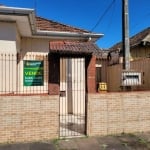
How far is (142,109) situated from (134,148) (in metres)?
2.00

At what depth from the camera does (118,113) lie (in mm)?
8906

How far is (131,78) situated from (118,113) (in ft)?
6.76

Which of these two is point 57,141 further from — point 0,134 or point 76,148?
point 0,134

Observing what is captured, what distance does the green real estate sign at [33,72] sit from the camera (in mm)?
11203

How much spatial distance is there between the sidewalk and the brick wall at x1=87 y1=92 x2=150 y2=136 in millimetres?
386

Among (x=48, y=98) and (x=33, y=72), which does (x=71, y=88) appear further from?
(x=48, y=98)

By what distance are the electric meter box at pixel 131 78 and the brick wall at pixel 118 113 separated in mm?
1226

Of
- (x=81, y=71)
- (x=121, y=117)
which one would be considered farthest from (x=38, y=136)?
(x=81, y=71)

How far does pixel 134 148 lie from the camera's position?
7547mm

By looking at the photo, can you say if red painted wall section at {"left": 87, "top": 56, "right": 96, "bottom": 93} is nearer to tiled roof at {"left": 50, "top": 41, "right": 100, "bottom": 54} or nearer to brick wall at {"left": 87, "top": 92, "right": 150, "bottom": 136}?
brick wall at {"left": 87, "top": 92, "right": 150, "bottom": 136}

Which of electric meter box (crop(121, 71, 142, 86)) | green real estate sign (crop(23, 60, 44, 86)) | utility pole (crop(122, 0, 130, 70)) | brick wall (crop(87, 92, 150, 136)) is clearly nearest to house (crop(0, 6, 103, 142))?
green real estate sign (crop(23, 60, 44, 86))

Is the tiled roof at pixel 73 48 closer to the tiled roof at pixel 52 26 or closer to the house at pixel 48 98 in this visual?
the house at pixel 48 98

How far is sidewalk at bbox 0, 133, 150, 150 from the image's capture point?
7.48 m

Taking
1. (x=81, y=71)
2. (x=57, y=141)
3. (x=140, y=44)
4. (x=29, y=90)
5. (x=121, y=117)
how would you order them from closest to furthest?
(x=57, y=141), (x=121, y=117), (x=29, y=90), (x=81, y=71), (x=140, y=44)
